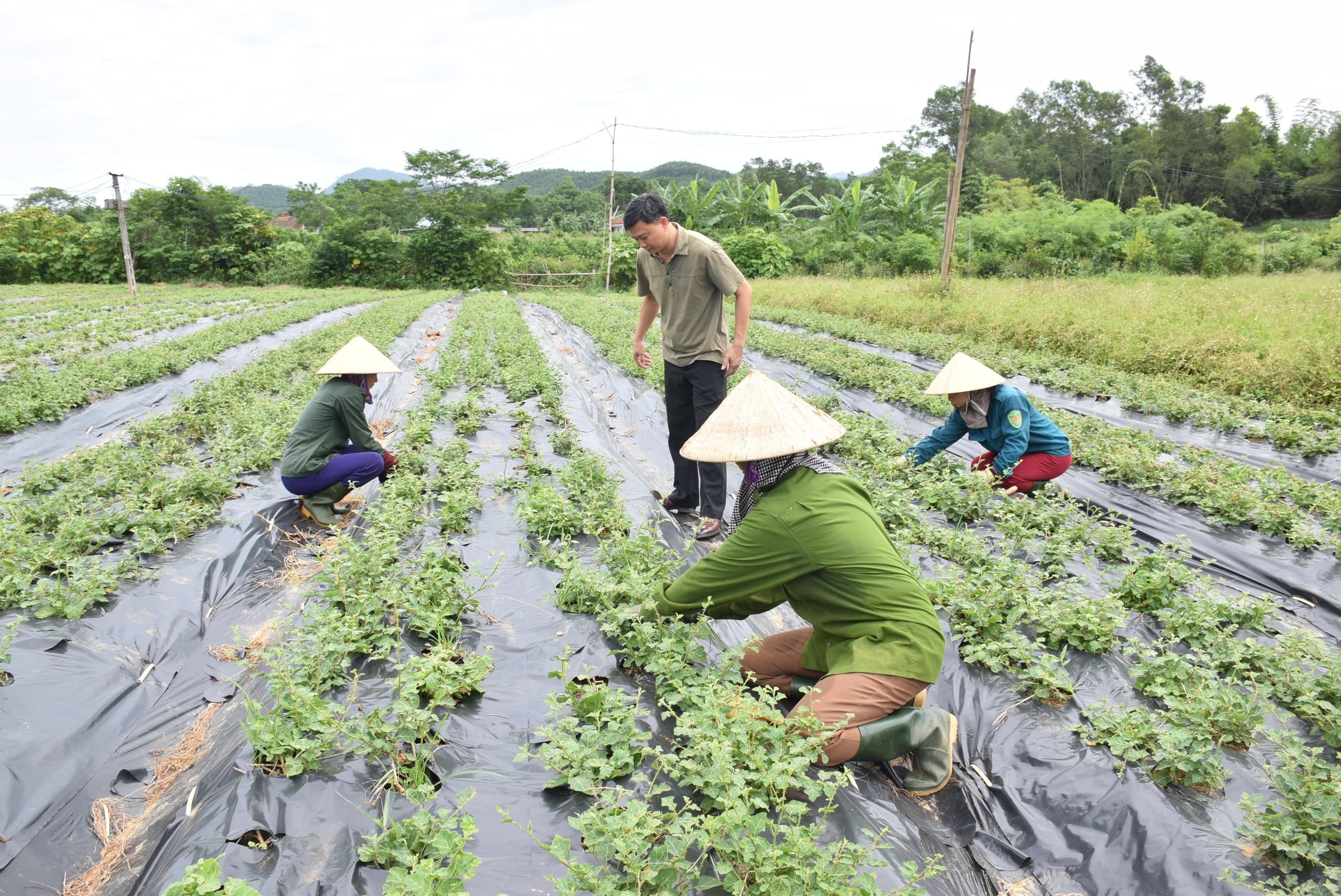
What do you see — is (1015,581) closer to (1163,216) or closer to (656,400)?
(656,400)

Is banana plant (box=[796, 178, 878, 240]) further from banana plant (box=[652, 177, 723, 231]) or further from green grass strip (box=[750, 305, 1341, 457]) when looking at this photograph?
green grass strip (box=[750, 305, 1341, 457])

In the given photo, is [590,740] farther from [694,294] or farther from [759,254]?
[759,254]

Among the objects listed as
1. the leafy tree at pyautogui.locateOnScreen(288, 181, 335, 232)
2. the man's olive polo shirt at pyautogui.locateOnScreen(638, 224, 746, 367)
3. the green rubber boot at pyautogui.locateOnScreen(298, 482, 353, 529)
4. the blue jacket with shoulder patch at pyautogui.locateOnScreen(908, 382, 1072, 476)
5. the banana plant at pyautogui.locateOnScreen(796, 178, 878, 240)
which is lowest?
the green rubber boot at pyautogui.locateOnScreen(298, 482, 353, 529)

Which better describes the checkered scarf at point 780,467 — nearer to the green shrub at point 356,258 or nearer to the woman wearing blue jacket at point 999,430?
the woman wearing blue jacket at point 999,430

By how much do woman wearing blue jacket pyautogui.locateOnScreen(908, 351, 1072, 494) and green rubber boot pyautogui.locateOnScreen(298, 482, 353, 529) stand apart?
4.21 m

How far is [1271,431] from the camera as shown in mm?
6590

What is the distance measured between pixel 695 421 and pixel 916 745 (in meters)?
2.80


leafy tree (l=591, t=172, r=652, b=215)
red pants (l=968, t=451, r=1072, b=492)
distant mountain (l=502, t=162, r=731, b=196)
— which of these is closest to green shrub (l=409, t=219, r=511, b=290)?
leafy tree (l=591, t=172, r=652, b=215)

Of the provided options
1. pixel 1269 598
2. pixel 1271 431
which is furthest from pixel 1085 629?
pixel 1271 431

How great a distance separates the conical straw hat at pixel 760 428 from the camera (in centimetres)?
271

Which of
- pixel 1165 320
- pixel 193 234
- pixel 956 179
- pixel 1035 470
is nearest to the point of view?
pixel 1035 470

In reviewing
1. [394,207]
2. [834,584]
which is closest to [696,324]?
[834,584]

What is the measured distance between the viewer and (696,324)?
15.5ft

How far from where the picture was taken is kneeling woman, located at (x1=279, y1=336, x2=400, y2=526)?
4.88 metres
